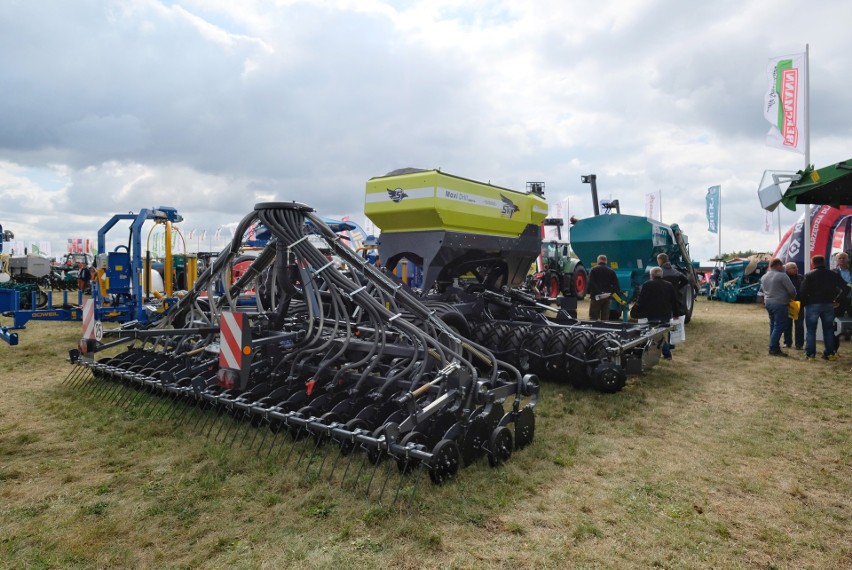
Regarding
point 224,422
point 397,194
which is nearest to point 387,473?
point 224,422

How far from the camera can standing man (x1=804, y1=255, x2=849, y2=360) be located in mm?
7438

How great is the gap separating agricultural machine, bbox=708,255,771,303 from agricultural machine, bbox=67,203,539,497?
49.7 ft

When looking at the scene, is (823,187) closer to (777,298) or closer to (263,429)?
(777,298)

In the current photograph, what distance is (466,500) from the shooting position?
3031 millimetres

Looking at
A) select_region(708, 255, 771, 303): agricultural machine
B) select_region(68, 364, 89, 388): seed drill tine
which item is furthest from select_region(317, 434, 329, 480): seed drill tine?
select_region(708, 255, 771, 303): agricultural machine

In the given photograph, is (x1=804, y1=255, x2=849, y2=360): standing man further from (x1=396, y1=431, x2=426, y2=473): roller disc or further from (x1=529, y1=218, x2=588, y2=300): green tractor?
(x1=529, y1=218, x2=588, y2=300): green tractor

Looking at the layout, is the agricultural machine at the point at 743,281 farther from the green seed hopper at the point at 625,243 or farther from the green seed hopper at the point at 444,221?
the green seed hopper at the point at 444,221

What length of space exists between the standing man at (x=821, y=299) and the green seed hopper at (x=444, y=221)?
13.8 feet

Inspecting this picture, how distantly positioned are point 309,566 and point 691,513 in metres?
2.03

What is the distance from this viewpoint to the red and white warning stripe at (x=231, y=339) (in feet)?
11.9

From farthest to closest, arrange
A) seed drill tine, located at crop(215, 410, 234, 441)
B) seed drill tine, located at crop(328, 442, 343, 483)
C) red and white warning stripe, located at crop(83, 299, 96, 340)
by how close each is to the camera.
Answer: red and white warning stripe, located at crop(83, 299, 96, 340)
seed drill tine, located at crop(215, 410, 234, 441)
seed drill tine, located at crop(328, 442, 343, 483)

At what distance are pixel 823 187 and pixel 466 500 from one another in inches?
191

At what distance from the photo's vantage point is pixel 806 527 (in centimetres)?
286

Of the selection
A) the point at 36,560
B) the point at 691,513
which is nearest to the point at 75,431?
the point at 36,560
